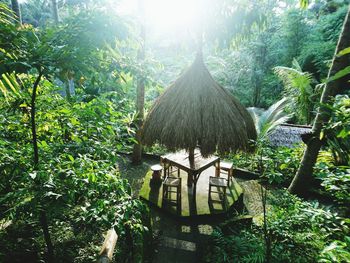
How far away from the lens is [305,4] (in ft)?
11.3

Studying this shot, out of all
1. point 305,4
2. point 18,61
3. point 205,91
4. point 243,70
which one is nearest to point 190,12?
point 205,91

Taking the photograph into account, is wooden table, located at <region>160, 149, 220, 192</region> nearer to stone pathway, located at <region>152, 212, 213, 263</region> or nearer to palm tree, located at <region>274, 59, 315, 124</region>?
stone pathway, located at <region>152, 212, 213, 263</region>

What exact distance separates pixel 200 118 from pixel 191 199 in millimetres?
1964

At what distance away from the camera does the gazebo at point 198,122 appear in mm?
4461

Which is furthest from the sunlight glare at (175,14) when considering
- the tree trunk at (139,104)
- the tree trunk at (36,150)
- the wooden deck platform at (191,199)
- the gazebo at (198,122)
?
the wooden deck platform at (191,199)

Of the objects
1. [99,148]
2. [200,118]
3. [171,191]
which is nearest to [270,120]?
[200,118]

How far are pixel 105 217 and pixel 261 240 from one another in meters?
2.76

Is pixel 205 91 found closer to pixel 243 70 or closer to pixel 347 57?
pixel 347 57

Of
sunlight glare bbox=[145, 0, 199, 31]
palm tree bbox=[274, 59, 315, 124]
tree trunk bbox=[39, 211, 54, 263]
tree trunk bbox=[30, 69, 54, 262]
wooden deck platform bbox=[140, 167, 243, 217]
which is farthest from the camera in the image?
palm tree bbox=[274, 59, 315, 124]

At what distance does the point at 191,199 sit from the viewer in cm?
506

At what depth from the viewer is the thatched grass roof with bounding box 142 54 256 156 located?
4461 millimetres

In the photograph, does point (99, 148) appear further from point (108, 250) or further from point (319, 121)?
point (319, 121)

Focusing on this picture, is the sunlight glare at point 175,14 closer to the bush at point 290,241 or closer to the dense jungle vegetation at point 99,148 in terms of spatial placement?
the dense jungle vegetation at point 99,148

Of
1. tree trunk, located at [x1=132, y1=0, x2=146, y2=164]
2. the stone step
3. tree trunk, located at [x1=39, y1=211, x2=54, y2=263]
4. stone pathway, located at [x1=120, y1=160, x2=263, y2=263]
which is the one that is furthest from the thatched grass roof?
tree trunk, located at [x1=39, y1=211, x2=54, y2=263]
